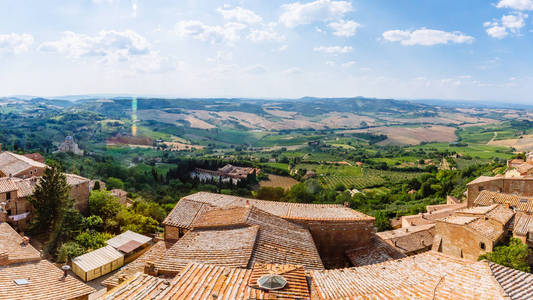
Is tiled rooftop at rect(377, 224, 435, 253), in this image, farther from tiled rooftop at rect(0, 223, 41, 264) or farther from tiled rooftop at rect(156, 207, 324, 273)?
tiled rooftop at rect(0, 223, 41, 264)

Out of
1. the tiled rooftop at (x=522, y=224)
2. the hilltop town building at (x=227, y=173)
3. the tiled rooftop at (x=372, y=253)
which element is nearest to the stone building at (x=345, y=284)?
the tiled rooftop at (x=372, y=253)

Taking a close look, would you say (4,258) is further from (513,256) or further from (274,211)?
(513,256)

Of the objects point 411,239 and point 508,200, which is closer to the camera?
point 508,200

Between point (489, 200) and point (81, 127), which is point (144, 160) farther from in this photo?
point (489, 200)

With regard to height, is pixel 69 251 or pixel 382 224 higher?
pixel 69 251

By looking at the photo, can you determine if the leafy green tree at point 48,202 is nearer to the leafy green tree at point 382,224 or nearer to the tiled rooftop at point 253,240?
the tiled rooftop at point 253,240

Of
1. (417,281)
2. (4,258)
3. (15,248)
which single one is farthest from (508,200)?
→ (15,248)
